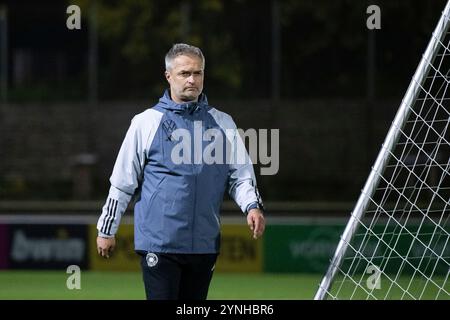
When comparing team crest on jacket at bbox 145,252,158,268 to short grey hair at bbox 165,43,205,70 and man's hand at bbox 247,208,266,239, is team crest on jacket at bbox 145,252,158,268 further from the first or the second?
short grey hair at bbox 165,43,205,70

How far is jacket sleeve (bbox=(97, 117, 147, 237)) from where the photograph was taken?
670cm

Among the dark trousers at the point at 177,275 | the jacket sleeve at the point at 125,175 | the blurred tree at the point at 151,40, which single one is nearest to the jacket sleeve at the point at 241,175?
the dark trousers at the point at 177,275

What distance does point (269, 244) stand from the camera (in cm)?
1762

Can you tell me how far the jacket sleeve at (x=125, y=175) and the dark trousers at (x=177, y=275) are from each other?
0.26m

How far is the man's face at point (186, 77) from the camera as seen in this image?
664 cm

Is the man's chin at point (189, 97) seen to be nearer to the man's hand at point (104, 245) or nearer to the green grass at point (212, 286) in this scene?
the man's hand at point (104, 245)

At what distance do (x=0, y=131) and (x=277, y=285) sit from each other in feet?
59.2

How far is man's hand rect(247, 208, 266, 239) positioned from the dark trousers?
0.84ft

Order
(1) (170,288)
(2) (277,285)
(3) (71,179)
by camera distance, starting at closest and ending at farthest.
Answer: (1) (170,288)
(2) (277,285)
(3) (71,179)

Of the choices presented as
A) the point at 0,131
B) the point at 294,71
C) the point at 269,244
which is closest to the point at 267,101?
the point at 294,71

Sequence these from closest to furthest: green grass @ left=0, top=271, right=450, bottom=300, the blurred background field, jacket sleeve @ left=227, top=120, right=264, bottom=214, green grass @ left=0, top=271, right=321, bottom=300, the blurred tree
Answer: jacket sleeve @ left=227, top=120, right=264, bottom=214 → green grass @ left=0, top=271, right=450, bottom=300 → green grass @ left=0, top=271, right=321, bottom=300 → the blurred background field → the blurred tree

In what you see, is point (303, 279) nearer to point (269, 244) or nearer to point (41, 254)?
point (269, 244)

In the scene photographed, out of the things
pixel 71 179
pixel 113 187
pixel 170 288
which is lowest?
Answer: pixel 71 179

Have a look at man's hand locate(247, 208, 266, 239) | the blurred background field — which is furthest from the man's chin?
the blurred background field
